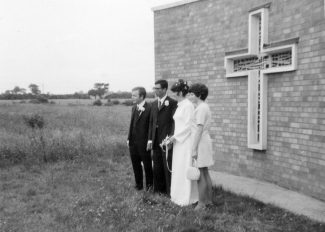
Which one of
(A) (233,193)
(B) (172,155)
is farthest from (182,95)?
(A) (233,193)

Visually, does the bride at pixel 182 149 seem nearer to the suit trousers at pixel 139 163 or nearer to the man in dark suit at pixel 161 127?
the man in dark suit at pixel 161 127

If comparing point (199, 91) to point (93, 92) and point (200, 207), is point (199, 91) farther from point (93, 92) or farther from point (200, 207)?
point (93, 92)

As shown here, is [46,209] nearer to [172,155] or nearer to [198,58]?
[172,155]

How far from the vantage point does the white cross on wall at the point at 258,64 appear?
6.78 metres

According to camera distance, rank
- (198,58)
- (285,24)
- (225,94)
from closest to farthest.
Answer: (285,24), (225,94), (198,58)

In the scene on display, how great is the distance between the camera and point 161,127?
6586mm

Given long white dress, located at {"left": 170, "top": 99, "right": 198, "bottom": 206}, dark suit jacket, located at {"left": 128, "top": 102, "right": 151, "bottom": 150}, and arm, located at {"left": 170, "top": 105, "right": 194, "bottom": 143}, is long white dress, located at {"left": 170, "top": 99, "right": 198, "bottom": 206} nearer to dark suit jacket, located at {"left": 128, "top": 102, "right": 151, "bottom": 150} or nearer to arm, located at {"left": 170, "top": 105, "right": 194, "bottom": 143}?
arm, located at {"left": 170, "top": 105, "right": 194, "bottom": 143}

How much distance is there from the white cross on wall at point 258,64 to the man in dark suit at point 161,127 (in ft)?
5.07

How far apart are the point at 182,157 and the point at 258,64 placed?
7.71ft

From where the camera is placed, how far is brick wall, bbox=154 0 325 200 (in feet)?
19.5

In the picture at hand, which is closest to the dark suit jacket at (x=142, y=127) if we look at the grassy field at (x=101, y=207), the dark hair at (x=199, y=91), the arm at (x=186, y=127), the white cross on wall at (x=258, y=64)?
the grassy field at (x=101, y=207)

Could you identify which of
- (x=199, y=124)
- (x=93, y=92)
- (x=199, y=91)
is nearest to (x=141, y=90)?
(x=199, y=91)

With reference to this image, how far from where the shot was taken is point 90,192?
23.6ft

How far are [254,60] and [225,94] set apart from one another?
985mm
